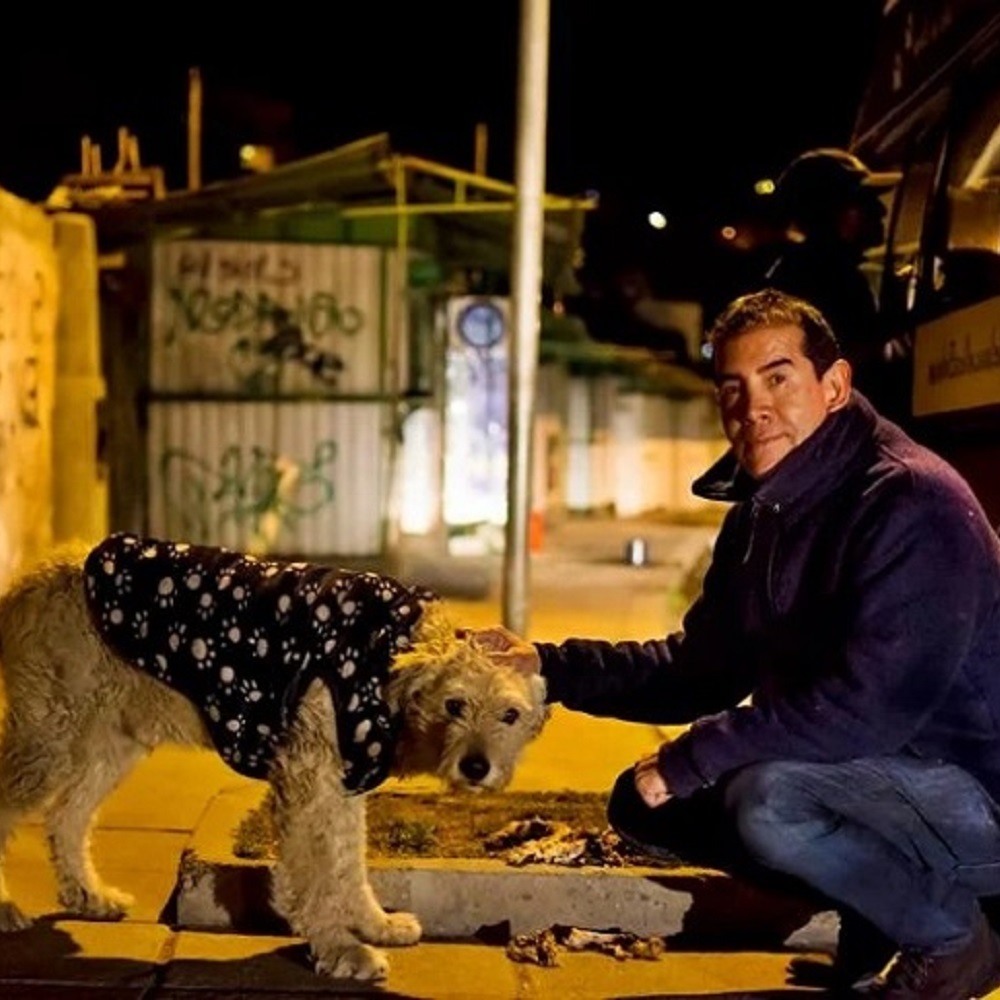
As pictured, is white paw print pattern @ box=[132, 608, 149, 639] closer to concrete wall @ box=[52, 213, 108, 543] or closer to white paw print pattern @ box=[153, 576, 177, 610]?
white paw print pattern @ box=[153, 576, 177, 610]

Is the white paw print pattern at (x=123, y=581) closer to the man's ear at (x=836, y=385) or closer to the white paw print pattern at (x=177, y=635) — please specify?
the white paw print pattern at (x=177, y=635)

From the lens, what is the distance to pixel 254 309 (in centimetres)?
1284

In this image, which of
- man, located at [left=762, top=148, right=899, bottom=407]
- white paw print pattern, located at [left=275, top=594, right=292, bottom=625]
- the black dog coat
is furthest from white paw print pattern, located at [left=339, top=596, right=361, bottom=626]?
man, located at [left=762, top=148, right=899, bottom=407]

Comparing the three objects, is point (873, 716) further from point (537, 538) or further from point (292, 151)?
point (292, 151)

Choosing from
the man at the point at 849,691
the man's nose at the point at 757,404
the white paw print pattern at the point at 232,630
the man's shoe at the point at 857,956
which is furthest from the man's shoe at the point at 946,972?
the white paw print pattern at the point at 232,630

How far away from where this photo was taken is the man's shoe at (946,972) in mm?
3854

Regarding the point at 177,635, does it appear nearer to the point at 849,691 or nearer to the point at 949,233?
the point at 849,691

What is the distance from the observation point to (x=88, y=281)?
10.8 meters

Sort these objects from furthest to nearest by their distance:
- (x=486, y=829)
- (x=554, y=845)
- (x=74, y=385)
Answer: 1. (x=74, y=385)
2. (x=486, y=829)
3. (x=554, y=845)

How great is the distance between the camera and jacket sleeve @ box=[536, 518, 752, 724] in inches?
172

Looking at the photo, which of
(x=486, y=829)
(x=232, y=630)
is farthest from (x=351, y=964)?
(x=486, y=829)

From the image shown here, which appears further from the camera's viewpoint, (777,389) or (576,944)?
(576,944)

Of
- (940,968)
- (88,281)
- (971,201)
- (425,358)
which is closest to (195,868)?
(940,968)

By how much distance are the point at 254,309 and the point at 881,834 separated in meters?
9.69
